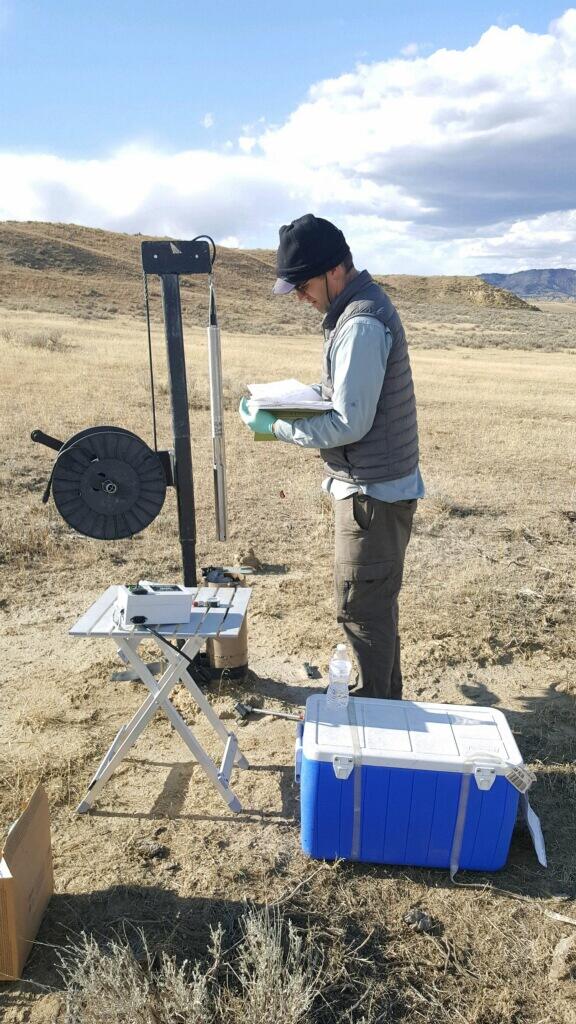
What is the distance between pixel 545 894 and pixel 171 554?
13.4ft

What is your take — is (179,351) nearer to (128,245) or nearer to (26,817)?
(26,817)

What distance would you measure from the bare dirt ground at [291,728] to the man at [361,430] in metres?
0.87

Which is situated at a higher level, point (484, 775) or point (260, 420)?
point (260, 420)

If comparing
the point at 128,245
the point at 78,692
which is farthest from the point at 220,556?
the point at 128,245

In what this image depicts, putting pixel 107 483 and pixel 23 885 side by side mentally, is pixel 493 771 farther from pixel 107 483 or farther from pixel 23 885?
pixel 107 483

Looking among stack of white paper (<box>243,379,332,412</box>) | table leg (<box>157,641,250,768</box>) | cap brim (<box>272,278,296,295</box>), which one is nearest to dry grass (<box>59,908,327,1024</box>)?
table leg (<box>157,641,250,768</box>)

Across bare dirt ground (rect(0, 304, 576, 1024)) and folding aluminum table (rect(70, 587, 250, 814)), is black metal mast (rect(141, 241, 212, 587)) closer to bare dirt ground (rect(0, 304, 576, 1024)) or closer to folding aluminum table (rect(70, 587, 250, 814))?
folding aluminum table (rect(70, 587, 250, 814))

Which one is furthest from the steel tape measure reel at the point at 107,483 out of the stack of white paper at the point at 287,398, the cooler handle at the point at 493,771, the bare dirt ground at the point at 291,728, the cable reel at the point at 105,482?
the cooler handle at the point at 493,771

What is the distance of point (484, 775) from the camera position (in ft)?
8.66

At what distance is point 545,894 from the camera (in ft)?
8.99

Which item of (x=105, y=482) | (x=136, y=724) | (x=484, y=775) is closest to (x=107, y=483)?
(x=105, y=482)

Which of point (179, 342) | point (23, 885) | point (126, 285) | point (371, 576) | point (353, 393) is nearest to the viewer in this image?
point (23, 885)

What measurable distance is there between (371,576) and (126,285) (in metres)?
51.2

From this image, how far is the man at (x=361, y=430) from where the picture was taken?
2.81 metres
